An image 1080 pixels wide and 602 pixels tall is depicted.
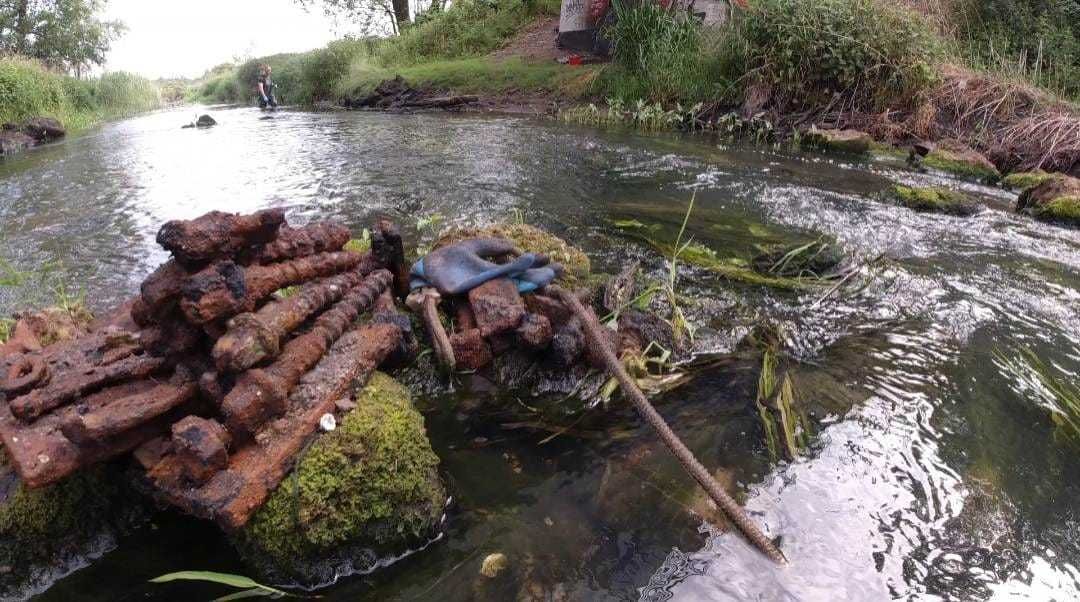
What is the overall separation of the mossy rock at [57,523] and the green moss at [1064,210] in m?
7.55

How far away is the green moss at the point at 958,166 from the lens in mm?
7727

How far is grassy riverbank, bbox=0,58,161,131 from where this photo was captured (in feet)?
52.5

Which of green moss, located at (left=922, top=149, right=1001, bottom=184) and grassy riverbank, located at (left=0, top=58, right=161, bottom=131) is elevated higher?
grassy riverbank, located at (left=0, top=58, right=161, bottom=131)

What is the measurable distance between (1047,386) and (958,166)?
669cm

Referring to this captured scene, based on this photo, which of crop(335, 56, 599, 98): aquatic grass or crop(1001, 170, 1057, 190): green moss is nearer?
crop(1001, 170, 1057, 190): green moss

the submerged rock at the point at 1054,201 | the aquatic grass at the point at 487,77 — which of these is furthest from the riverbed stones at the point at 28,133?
the submerged rock at the point at 1054,201

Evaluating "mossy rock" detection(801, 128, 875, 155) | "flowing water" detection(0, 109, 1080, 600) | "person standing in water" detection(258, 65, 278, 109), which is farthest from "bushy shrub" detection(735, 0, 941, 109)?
"person standing in water" detection(258, 65, 278, 109)

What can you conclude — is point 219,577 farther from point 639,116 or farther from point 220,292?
point 639,116

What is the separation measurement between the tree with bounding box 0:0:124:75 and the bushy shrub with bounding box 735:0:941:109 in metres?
34.3

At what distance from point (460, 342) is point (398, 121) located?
38.8ft

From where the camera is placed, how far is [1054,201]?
572cm

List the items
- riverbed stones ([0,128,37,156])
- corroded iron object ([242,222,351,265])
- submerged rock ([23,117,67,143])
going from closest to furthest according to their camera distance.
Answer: corroded iron object ([242,222,351,265]) < riverbed stones ([0,128,37,156]) < submerged rock ([23,117,67,143])

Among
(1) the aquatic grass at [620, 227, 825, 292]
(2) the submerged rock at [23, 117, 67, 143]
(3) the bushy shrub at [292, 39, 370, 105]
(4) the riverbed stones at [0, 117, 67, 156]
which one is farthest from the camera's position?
(3) the bushy shrub at [292, 39, 370, 105]

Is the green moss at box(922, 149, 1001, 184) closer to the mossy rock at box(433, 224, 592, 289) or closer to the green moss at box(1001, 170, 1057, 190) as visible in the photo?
the green moss at box(1001, 170, 1057, 190)
